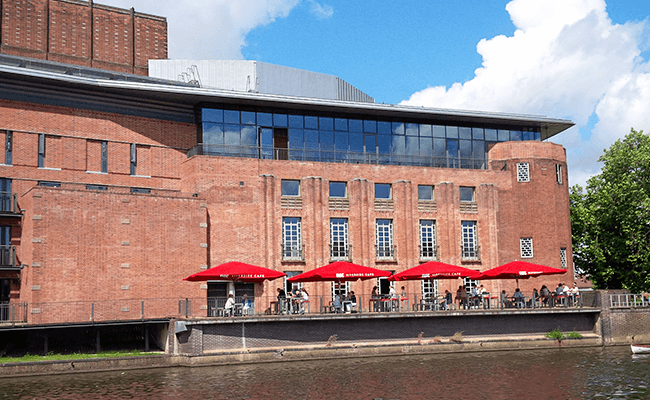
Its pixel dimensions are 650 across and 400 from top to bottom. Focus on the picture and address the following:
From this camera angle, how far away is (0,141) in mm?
36781

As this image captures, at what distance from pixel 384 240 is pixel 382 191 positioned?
307 centimetres

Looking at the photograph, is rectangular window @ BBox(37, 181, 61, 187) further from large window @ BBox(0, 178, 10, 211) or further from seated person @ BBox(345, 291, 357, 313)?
seated person @ BBox(345, 291, 357, 313)

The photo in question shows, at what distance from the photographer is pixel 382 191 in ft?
147

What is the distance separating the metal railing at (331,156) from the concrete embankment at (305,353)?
510 inches

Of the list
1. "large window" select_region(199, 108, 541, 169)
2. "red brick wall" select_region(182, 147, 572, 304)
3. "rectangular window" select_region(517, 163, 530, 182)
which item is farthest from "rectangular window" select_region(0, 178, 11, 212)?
"rectangular window" select_region(517, 163, 530, 182)

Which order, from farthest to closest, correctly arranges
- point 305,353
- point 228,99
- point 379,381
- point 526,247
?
point 526,247 → point 228,99 → point 305,353 → point 379,381

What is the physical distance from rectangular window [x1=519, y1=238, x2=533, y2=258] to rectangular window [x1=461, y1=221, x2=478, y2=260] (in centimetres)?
304

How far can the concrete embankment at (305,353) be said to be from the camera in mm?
30094

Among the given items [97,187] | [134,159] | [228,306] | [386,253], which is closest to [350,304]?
[228,306]

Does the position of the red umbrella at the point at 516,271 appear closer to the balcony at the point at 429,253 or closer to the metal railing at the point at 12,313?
the balcony at the point at 429,253

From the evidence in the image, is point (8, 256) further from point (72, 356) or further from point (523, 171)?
point (523, 171)

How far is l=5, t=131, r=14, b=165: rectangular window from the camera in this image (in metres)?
36.9

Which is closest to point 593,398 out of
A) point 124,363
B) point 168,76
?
point 124,363

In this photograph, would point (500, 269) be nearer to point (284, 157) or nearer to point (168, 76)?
point (284, 157)
